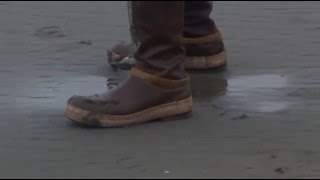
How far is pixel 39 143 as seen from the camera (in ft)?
9.66

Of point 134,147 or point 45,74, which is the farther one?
point 45,74

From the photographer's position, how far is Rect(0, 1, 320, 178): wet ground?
276 cm

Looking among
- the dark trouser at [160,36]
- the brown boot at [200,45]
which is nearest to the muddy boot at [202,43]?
the brown boot at [200,45]

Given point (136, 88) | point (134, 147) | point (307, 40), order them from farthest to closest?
point (307, 40) → point (136, 88) → point (134, 147)

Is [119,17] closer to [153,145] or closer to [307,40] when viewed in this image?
[307,40]

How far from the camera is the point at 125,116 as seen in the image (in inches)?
121

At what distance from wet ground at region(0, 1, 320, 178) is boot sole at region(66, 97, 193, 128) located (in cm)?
3

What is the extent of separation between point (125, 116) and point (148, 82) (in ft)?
0.42

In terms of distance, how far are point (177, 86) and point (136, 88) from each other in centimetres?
14

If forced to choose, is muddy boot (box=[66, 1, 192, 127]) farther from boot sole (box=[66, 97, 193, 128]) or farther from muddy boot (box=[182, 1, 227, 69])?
muddy boot (box=[182, 1, 227, 69])

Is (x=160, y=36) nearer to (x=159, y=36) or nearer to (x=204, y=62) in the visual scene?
(x=159, y=36)

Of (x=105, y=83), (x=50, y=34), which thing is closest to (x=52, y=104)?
(x=105, y=83)

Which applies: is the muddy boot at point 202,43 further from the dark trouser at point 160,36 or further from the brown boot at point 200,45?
the dark trouser at point 160,36

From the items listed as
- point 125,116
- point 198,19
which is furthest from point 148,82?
point 198,19
